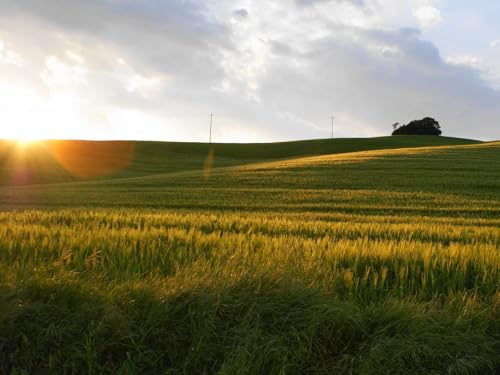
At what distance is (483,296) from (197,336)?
8.98ft

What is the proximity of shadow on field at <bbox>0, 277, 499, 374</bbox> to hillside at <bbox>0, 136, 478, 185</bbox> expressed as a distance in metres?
41.2

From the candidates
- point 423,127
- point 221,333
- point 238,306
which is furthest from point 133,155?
point 423,127

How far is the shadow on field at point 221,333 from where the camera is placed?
319 centimetres

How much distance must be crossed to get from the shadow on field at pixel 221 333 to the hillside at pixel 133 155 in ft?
135

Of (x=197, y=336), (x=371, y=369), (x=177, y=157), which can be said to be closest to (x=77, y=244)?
(x=197, y=336)

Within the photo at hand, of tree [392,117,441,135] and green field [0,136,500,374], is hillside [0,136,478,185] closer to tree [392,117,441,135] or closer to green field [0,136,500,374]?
tree [392,117,441,135]

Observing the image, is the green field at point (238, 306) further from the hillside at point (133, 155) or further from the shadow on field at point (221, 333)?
the hillside at point (133, 155)

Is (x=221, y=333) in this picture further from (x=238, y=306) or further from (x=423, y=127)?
(x=423, y=127)

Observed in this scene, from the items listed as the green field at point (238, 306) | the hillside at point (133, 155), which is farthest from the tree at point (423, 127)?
the green field at point (238, 306)

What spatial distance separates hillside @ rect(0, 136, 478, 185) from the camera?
47.4 meters

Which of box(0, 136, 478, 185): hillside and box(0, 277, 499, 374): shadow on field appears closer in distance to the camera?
box(0, 277, 499, 374): shadow on field

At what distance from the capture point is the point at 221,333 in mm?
3393

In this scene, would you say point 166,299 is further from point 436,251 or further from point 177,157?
point 177,157

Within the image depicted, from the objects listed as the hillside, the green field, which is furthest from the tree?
the green field
